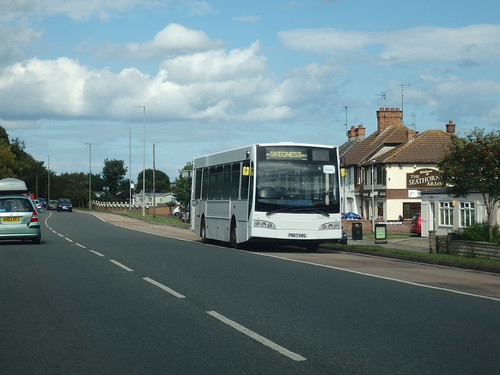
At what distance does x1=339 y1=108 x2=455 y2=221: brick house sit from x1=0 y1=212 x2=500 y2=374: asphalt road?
158 ft

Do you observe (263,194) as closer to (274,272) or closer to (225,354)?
(274,272)

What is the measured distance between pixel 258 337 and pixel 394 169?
5850cm

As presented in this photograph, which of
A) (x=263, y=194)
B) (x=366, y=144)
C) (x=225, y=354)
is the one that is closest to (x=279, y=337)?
(x=225, y=354)

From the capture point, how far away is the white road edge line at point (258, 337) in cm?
755

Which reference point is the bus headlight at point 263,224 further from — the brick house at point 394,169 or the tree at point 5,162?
the tree at point 5,162

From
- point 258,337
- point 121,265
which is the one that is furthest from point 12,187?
point 258,337

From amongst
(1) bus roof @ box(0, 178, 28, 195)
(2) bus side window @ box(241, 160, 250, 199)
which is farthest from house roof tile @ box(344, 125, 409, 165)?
(2) bus side window @ box(241, 160, 250, 199)

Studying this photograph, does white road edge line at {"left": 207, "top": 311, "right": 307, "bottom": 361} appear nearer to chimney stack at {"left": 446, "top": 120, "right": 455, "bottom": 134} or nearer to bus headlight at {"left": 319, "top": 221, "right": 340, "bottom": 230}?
bus headlight at {"left": 319, "top": 221, "right": 340, "bottom": 230}

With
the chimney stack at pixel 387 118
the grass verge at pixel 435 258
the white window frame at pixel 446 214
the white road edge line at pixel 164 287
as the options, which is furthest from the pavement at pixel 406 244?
the chimney stack at pixel 387 118

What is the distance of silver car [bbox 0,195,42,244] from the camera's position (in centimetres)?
2606

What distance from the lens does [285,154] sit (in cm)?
2423

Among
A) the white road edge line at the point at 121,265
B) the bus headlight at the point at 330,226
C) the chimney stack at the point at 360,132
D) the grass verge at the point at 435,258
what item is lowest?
the grass verge at the point at 435,258

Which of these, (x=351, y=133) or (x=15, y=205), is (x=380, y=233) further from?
(x=351, y=133)

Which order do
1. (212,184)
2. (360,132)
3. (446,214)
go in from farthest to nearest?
(360,132), (446,214), (212,184)
